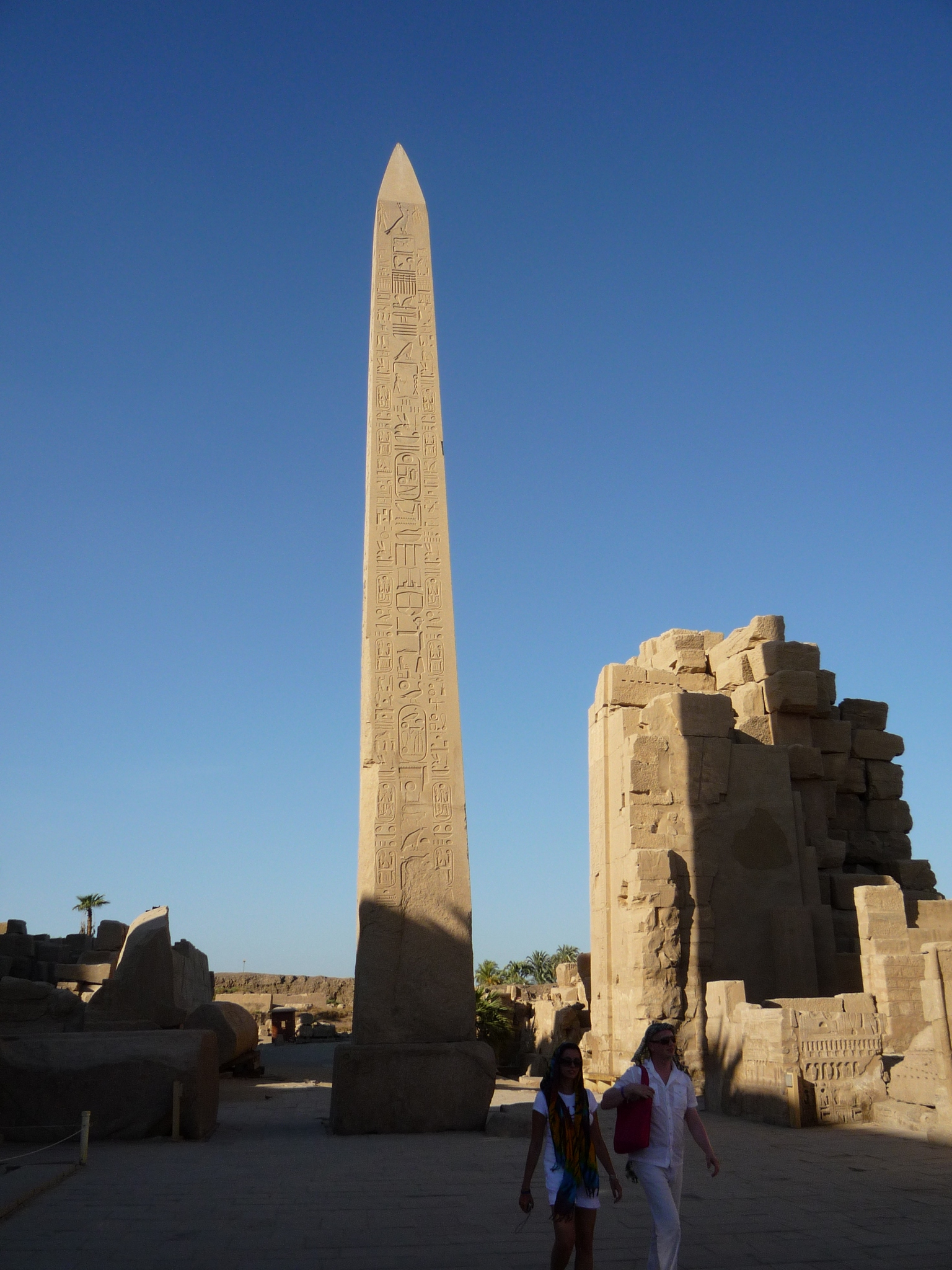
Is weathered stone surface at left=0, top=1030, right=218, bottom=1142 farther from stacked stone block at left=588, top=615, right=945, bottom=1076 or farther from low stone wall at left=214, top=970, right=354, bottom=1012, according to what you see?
low stone wall at left=214, top=970, right=354, bottom=1012

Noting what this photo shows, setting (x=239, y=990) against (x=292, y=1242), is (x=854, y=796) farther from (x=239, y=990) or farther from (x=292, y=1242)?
(x=239, y=990)

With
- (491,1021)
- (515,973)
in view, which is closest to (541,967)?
(515,973)

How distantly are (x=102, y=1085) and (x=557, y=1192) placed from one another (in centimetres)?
425

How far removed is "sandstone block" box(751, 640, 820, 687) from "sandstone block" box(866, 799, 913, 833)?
1901 mm

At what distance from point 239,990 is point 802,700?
17840mm

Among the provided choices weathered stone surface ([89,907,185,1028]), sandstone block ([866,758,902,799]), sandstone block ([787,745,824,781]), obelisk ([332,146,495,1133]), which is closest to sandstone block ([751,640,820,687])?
sandstone block ([787,745,824,781])

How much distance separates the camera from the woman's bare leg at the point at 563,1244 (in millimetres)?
3230

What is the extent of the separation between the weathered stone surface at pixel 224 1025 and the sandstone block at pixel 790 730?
6203mm

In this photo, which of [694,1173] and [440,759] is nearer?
[694,1173]

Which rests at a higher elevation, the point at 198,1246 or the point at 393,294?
the point at 393,294

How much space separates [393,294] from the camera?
8953 millimetres

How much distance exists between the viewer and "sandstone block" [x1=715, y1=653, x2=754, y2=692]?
1212 centimetres

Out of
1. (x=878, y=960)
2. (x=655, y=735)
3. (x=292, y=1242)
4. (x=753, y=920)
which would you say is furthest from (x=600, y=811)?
(x=292, y=1242)

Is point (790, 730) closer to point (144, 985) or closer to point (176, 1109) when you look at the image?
point (144, 985)
